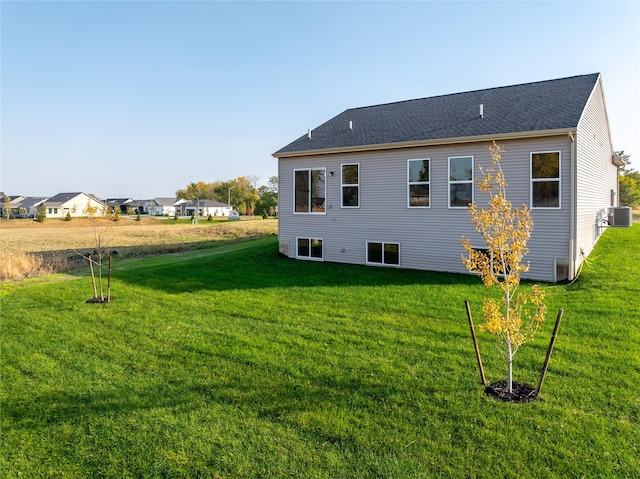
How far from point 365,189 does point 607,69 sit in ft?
30.0

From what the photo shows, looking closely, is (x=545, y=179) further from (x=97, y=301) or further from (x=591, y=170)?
(x=97, y=301)

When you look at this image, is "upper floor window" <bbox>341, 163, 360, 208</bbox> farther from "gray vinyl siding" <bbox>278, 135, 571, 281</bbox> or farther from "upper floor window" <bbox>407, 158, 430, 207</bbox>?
"upper floor window" <bbox>407, 158, 430, 207</bbox>

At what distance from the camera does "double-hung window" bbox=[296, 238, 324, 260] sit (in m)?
13.6

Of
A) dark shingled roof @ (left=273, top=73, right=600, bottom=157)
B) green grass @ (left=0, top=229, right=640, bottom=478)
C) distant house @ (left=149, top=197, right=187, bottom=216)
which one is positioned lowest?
green grass @ (left=0, top=229, right=640, bottom=478)

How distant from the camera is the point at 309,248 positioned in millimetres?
13812

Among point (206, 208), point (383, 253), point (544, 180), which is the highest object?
point (206, 208)

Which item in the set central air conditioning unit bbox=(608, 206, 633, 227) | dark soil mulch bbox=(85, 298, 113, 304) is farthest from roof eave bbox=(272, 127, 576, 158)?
dark soil mulch bbox=(85, 298, 113, 304)

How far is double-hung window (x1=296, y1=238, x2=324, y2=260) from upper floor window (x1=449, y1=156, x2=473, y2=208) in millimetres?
4671

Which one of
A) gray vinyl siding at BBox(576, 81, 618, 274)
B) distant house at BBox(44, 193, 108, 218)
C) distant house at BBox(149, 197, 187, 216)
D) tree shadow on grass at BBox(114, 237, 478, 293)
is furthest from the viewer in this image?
distant house at BBox(149, 197, 187, 216)

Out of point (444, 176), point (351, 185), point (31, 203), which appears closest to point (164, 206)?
point (31, 203)

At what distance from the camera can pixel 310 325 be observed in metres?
6.95

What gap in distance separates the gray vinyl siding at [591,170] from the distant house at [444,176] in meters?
0.04

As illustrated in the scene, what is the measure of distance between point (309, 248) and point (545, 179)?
7447mm

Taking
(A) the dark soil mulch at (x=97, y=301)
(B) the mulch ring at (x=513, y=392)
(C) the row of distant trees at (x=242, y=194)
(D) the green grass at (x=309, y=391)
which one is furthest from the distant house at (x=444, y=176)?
(C) the row of distant trees at (x=242, y=194)
